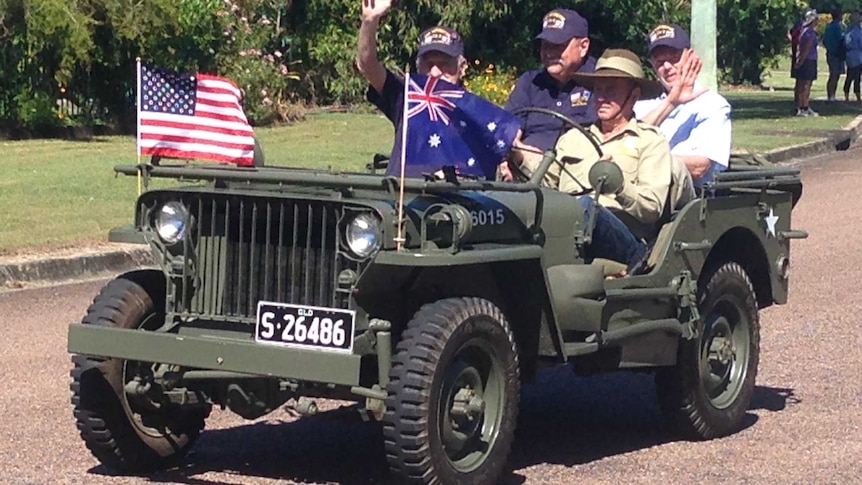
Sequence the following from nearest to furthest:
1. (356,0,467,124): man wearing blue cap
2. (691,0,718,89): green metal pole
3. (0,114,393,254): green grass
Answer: (356,0,467,124): man wearing blue cap
(0,114,393,254): green grass
(691,0,718,89): green metal pole

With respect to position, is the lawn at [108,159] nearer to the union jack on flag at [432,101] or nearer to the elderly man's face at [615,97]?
the elderly man's face at [615,97]

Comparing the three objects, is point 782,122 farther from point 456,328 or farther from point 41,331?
point 456,328

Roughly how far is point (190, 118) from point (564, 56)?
92.6 inches

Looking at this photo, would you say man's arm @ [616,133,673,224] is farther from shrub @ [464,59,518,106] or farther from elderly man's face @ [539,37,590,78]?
shrub @ [464,59,518,106]

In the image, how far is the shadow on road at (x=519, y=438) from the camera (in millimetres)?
Result: 6344

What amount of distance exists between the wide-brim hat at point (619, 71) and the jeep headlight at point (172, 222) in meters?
2.04

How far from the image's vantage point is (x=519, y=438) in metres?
7.11

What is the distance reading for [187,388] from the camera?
5.89 meters

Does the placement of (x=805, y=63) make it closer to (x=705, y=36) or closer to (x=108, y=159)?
(x=705, y=36)

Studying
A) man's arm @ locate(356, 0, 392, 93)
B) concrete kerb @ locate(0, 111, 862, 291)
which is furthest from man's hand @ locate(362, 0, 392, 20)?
concrete kerb @ locate(0, 111, 862, 291)

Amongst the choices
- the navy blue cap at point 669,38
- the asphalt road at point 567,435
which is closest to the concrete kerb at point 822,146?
the asphalt road at point 567,435

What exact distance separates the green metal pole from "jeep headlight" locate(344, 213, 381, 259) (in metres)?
17.4

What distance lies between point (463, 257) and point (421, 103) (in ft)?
3.22

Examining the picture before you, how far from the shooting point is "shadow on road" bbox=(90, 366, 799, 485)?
6344 mm
